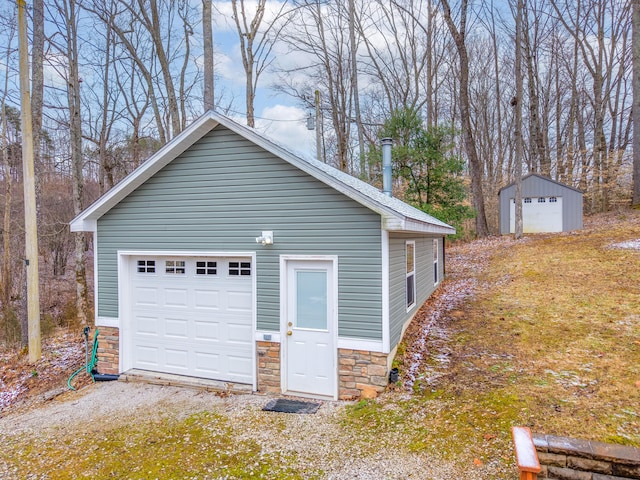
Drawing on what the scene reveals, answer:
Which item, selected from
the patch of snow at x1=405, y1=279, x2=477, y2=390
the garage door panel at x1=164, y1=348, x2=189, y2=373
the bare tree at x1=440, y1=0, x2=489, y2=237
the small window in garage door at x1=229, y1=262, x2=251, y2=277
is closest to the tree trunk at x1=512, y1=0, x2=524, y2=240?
the bare tree at x1=440, y1=0, x2=489, y2=237

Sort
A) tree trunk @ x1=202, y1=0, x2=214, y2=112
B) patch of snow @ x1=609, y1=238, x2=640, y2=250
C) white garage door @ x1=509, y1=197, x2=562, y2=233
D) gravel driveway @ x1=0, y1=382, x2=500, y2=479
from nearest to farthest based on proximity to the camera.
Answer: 1. gravel driveway @ x1=0, y1=382, x2=500, y2=479
2. tree trunk @ x1=202, y1=0, x2=214, y2=112
3. patch of snow @ x1=609, y1=238, x2=640, y2=250
4. white garage door @ x1=509, y1=197, x2=562, y2=233

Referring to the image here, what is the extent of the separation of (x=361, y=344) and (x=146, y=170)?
15.2 ft

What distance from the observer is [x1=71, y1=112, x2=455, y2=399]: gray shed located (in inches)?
225

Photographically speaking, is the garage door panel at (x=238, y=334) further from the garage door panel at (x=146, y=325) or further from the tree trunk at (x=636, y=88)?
the tree trunk at (x=636, y=88)

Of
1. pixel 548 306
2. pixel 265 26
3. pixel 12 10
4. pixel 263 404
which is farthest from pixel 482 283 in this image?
pixel 12 10

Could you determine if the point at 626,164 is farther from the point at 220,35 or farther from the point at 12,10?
the point at 12,10

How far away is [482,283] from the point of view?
11984mm

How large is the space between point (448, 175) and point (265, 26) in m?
9.99

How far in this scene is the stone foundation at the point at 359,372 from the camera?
565 cm

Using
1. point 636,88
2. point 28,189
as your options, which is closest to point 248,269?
point 28,189

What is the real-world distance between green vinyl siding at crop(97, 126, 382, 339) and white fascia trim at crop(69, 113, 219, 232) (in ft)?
0.34

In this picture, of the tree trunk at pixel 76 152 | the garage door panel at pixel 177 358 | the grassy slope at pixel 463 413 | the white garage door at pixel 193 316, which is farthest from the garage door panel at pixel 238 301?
the tree trunk at pixel 76 152

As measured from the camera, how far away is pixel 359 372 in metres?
5.73

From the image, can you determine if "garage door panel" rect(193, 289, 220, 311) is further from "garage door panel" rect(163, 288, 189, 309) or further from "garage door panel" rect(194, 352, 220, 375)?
"garage door panel" rect(194, 352, 220, 375)
